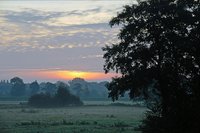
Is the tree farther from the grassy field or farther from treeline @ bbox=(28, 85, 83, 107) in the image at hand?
treeline @ bbox=(28, 85, 83, 107)

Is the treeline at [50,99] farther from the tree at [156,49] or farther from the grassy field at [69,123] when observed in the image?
the tree at [156,49]

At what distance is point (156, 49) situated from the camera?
1305 inches

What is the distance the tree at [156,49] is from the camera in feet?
103

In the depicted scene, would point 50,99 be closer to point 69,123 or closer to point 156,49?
point 69,123

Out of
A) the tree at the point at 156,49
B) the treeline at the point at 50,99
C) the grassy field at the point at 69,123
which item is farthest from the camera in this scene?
the treeline at the point at 50,99

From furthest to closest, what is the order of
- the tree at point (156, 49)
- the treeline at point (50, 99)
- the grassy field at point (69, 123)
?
the treeline at point (50, 99) < the grassy field at point (69, 123) < the tree at point (156, 49)

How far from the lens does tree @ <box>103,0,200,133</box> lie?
3153cm

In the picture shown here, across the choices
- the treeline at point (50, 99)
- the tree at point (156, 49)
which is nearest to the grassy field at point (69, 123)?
the tree at point (156, 49)

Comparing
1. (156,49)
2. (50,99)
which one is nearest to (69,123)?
(156,49)

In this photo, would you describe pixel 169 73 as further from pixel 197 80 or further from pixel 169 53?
pixel 197 80

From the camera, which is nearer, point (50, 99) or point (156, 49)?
point (156, 49)

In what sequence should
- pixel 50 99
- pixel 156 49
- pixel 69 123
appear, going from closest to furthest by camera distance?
pixel 156 49, pixel 69 123, pixel 50 99

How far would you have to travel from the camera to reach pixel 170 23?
33.0 meters

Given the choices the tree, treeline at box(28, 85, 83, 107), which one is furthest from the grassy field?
treeline at box(28, 85, 83, 107)
